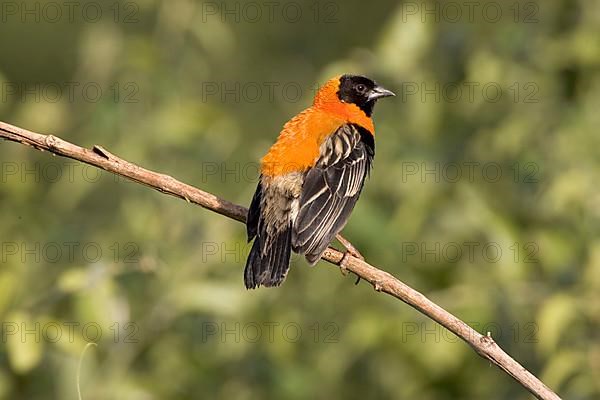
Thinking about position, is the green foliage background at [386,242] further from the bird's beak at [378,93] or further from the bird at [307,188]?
the bird at [307,188]

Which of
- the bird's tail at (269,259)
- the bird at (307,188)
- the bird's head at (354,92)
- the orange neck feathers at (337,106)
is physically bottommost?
the bird's tail at (269,259)

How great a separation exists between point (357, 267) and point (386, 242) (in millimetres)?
1097

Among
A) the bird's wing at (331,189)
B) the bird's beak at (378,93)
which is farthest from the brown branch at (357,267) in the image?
the bird's beak at (378,93)

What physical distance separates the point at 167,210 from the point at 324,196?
1.22 meters

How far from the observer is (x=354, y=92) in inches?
229

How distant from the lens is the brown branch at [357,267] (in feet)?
11.6

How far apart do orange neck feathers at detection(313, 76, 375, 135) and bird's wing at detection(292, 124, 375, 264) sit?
170 millimetres

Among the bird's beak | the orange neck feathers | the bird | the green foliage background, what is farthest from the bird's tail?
the bird's beak

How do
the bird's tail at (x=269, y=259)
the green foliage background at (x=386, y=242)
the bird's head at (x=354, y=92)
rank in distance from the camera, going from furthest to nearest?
the bird's head at (x=354, y=92) < the green foliage background at (x=386, y=242) < the bird's tail at (x=269, y=259)

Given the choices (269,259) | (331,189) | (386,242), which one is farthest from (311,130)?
(269,259)

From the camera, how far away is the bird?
4620 millimetres

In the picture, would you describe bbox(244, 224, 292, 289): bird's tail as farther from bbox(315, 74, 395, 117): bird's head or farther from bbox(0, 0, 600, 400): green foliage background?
bbox(315, 74, 395, 117): bird's head

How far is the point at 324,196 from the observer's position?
16.1ft

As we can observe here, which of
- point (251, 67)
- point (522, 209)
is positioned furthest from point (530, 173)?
point (251, 67)
